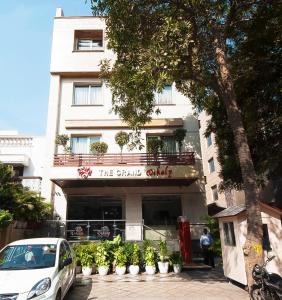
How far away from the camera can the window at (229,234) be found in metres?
10.5

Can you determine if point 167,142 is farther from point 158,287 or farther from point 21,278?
point 21,278

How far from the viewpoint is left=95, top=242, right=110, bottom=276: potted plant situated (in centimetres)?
1290

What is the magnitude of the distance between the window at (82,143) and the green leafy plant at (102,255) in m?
6.56

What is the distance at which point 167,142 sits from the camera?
18891mm

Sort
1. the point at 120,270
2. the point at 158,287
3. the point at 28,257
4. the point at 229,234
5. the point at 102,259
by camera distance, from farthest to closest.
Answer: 1. the point at 102,259
2. the point at 120,270
3. the point at 229,234
4. the point at 158,287
5. the point at 28,257

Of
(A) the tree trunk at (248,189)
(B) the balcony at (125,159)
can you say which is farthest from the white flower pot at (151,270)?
(A) the tree trunk at (248,189)

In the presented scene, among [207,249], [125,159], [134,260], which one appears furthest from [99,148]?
[207,249]

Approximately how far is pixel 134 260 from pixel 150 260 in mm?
641

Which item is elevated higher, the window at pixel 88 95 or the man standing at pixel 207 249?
the window at pixel 88 95

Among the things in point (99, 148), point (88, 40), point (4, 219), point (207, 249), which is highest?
point (88, 40)

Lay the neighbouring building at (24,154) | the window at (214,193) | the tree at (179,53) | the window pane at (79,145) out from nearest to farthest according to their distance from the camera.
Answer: the tree at (179,53)
the window pane at (79,145)
the neighbouring building at (24,154)
the window at (214,193)

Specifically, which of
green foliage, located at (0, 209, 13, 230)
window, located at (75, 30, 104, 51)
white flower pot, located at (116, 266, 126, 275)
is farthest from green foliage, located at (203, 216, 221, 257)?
window, located at (75, 30, 104, 51)

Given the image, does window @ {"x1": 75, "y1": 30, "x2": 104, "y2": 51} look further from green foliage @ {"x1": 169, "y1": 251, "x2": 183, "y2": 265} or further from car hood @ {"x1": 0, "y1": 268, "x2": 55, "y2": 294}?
car hood @ {"x1": 0, "y1": 268, "x2": 55, "y2": 294}

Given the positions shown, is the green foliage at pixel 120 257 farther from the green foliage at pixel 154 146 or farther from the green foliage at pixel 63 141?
the green foliage at pixel 63 141
